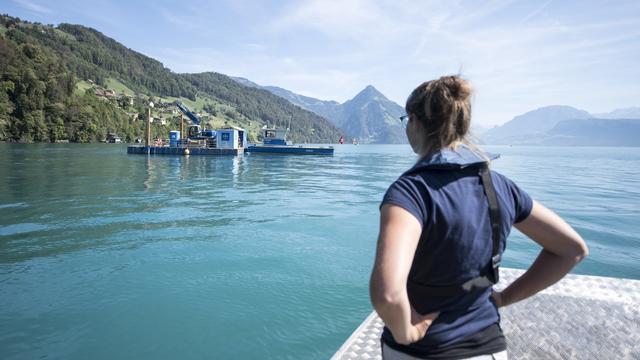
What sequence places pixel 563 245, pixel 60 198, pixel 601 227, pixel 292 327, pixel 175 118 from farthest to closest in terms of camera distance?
pixel 175 118
pixel 60 198
pixel 601 227
pixel 292 327
pixel 563 245

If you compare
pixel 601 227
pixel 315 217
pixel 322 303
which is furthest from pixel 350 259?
pixel 601 227

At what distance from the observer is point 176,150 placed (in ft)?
198

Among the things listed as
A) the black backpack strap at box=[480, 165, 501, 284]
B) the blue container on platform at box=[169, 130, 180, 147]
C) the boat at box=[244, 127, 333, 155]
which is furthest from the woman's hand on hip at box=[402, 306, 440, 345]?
the boat at box=[244, 127, 333, 155]

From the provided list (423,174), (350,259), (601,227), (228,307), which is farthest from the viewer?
(601,227)

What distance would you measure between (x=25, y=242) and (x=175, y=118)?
567 ft

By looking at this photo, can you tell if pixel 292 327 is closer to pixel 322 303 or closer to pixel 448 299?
pixel 322 303

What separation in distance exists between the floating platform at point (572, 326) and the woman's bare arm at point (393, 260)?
8.36ft

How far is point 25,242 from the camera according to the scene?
1077 centimetres

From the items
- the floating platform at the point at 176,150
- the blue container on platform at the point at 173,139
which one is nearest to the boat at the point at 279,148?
the floating platform at the point at 176,150

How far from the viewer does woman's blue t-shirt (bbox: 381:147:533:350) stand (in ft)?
5.39

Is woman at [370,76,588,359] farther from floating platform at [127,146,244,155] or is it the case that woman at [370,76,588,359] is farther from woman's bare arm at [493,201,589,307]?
floating platform at [127,146,244,155]

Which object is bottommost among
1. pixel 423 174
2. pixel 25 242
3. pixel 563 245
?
pixel 25 242

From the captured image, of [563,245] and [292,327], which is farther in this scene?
[292,327]

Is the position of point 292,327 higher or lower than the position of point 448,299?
lower
